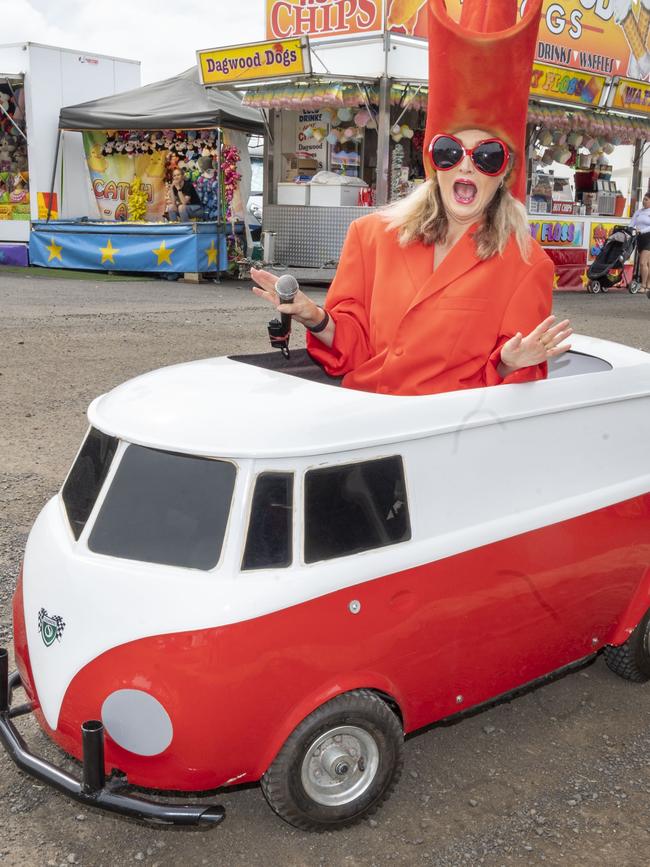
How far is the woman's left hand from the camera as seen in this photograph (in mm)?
2918

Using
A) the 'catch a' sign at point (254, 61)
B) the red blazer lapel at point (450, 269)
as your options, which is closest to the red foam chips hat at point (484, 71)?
the red blazer lapel at point (450, 269)

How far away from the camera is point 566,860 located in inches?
104

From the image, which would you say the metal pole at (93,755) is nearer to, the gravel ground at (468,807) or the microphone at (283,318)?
the gravel ground at (468,807)

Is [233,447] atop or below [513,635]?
atop

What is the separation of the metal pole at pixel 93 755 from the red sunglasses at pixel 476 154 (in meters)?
2.26

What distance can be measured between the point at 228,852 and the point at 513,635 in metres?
1.11

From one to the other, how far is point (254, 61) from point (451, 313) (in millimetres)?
12835

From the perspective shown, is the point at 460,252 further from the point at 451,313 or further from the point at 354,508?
the point at 354,508

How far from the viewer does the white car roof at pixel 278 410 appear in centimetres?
251

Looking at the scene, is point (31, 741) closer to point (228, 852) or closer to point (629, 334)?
point (228, 852)

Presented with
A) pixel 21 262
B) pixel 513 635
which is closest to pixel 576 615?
pixel 513 635

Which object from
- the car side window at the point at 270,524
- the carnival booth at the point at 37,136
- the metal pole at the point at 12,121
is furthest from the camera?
the carnival booth at the point at 37,136

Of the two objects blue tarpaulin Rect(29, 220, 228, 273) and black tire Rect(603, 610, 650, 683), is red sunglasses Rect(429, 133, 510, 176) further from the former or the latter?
blue tarpaulin Rect(29, 220, 228, 273)

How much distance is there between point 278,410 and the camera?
2598mm
